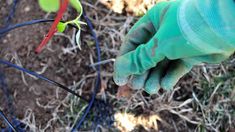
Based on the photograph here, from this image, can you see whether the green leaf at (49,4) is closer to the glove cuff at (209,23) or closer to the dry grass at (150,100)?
the glove cuff at (209,23)

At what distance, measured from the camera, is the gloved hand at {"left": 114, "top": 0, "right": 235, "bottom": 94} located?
2.68ft

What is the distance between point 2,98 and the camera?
1431mm

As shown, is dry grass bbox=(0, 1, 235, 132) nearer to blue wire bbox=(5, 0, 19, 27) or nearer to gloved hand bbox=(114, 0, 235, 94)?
blue wire bbox=(5, 0, 19, 27)

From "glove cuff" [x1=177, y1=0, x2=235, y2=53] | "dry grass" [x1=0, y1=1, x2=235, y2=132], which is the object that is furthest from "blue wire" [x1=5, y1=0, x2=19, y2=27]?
"glove cuff" [x1=177, y1=0, x2=235, y2=53]

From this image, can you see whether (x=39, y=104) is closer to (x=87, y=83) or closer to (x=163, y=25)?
(x=87, y=83)

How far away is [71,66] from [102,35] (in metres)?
0.18

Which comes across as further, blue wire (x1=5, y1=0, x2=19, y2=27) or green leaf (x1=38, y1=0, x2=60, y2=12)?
blue wire (x1=5, y1=0, x2=19, y2=27)

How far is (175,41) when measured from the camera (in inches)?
37.1

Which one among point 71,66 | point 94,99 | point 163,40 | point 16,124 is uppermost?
point 163,40

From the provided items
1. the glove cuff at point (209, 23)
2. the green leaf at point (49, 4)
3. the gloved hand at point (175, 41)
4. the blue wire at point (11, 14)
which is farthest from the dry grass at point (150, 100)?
the green leaf at point (49, 4)

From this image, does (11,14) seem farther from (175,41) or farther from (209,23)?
(209,23)

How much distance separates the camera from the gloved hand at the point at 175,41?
82cm

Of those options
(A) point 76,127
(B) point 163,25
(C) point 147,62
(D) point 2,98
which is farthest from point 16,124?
(B) point 163,25

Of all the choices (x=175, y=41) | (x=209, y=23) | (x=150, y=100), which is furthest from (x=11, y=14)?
(x=209, y=23)
